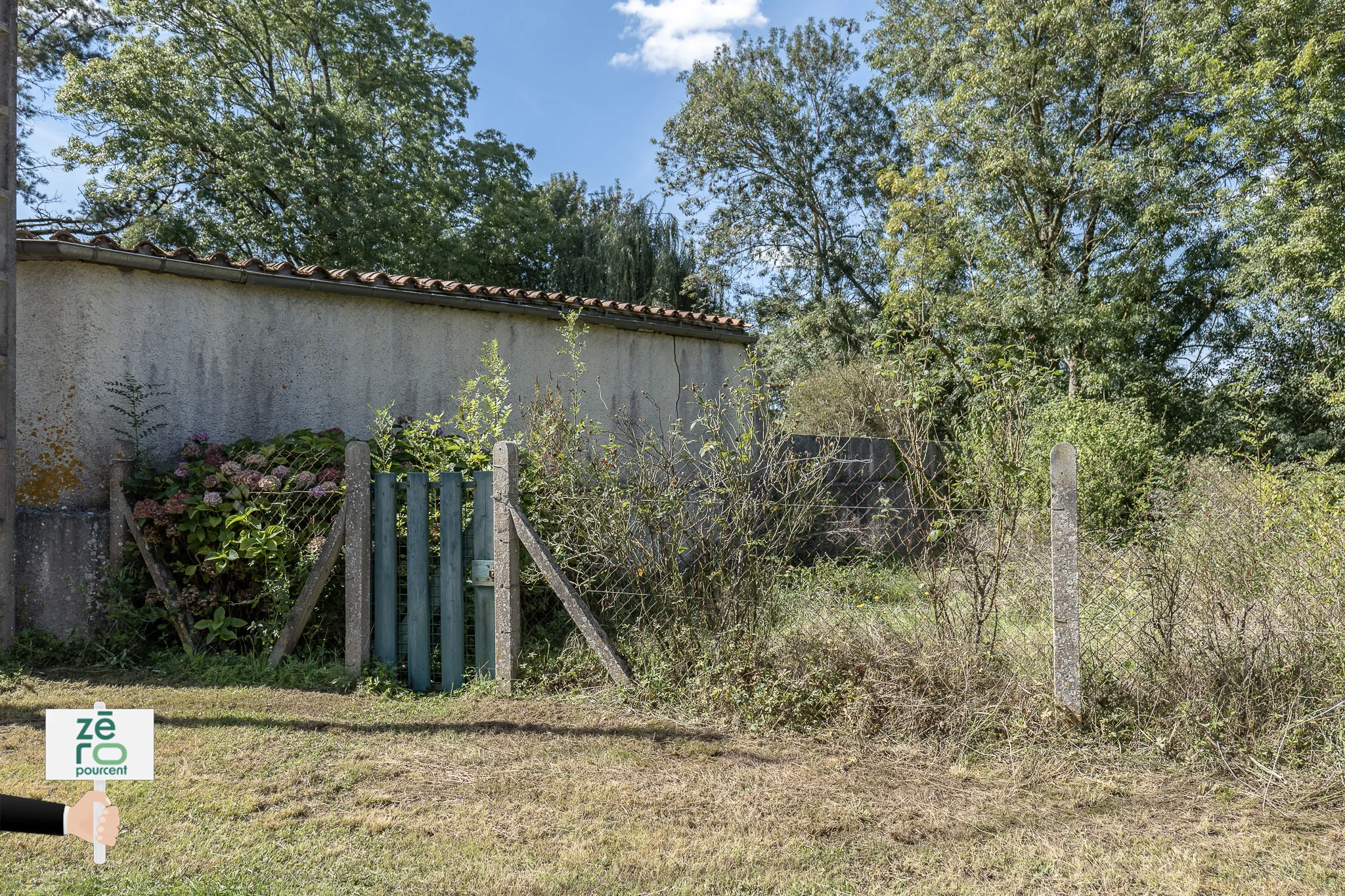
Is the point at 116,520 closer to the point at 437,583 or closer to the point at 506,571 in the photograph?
the point at 437,583

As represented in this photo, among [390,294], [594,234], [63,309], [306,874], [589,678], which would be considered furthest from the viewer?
[594,234]

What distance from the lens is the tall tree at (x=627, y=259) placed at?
22000mm

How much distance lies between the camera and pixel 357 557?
19.7ft

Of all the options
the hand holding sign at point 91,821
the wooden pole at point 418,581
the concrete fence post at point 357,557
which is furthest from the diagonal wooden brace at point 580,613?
the hand holding sign at point 91,821

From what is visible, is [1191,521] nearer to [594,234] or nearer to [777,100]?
[594,234]

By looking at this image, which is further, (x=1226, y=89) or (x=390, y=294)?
(x=1226, y=89)

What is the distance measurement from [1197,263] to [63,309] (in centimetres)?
1817

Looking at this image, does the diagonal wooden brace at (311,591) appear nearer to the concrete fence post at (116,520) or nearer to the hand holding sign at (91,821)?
Answer: the concrete fence post at (116,520)

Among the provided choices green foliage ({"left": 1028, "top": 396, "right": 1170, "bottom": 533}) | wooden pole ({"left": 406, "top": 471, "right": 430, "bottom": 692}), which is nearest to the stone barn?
wooden pole ({"left": 406, "top": 471, "right": 430, "bottom": 692})

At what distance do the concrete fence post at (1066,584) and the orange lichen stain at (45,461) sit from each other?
24.5 feet

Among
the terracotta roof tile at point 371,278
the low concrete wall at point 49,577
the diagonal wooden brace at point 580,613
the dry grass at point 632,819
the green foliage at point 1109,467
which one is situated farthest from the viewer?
the green foliage at point 1109,467

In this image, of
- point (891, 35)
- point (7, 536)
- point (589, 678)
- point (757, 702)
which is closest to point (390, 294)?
point (7, 536)

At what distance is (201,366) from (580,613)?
4.77 m

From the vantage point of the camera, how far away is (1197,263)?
54.7ft
